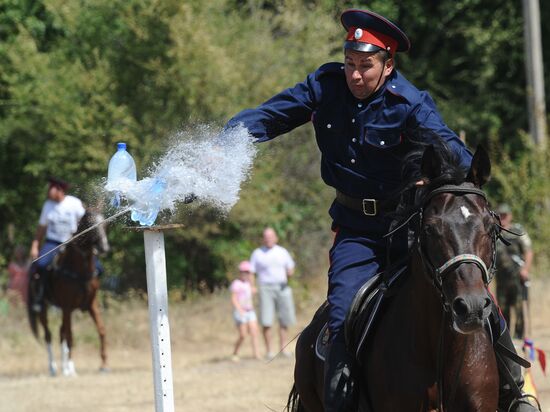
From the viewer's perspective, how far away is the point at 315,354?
5.89 meters

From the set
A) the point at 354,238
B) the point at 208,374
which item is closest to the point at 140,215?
the point at 354,238

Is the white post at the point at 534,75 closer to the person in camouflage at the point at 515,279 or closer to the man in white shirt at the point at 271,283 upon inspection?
the person in camouflage at the point at 515,279

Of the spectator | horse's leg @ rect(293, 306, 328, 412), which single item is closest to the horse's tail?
horse's leg @ rect(293, 306, 328, 412)

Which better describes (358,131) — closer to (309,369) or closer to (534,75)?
(309,369)

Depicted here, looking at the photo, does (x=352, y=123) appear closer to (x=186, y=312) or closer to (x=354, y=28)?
(x=354, y=28)

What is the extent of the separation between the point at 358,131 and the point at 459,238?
1.15 metres

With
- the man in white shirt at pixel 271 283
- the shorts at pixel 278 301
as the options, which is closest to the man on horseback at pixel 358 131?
the man in white shirt at pixel 271 283

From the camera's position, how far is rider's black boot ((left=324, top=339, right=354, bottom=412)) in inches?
205

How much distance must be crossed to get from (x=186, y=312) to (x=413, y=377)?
14300mm

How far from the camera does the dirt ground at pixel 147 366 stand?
12.1 meters

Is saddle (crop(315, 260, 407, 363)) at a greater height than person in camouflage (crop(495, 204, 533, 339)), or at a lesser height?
lesser

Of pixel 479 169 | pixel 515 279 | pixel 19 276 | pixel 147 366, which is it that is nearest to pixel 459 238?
pixel 479 169

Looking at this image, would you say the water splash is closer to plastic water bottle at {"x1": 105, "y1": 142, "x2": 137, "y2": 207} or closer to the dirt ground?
plastic water bottle at {"x1": 105, "y1": 142, "x2": 137, "y2": 207}

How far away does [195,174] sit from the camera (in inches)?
205
